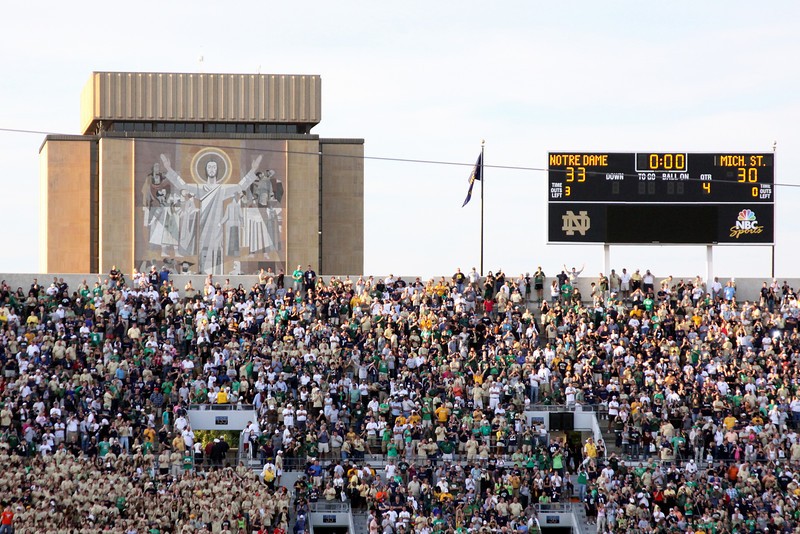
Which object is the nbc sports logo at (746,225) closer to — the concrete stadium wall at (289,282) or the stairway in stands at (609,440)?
the concrete stadium wall at (289,282)

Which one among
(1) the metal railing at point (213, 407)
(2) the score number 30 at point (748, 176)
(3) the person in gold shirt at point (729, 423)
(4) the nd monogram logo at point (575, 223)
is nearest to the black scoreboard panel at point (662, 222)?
(4) the nd monogram logo at point (575, 223)

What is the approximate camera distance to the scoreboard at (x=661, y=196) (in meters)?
49.8

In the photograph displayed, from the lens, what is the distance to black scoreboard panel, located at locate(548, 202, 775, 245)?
164 feet

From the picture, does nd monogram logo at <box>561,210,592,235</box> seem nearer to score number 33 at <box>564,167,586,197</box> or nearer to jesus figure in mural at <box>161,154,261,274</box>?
score number 33 at <box>564,167,586,197</box>

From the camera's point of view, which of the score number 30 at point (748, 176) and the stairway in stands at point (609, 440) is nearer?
the stairway in stands at point (609, 440)

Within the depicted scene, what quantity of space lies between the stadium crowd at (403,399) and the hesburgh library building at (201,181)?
18.7 meters

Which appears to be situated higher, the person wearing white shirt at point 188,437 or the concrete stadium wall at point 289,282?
the concrete stadium wall at point 289,282

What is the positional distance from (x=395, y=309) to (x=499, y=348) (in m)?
3.71

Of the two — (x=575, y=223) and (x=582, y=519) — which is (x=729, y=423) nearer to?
(x=582, y=519)

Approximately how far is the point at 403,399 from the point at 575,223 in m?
10.5

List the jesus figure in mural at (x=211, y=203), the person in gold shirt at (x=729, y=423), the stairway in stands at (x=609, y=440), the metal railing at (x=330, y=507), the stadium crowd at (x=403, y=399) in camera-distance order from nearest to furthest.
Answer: the stadium crowd at (x=403, y=399), the metal railing at (x=330, y=507), the person in gold shirt at (x=729, y=423), the stairway in stands at (x=609, y=440), the jesus figure in mural at (x=211, y=203)

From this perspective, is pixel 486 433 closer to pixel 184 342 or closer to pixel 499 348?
pixel 499 348

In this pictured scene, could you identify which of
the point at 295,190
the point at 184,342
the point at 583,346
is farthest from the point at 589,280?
the point at 295,190

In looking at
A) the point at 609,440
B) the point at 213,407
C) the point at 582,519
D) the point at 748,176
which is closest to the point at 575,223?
the point at 748,176
